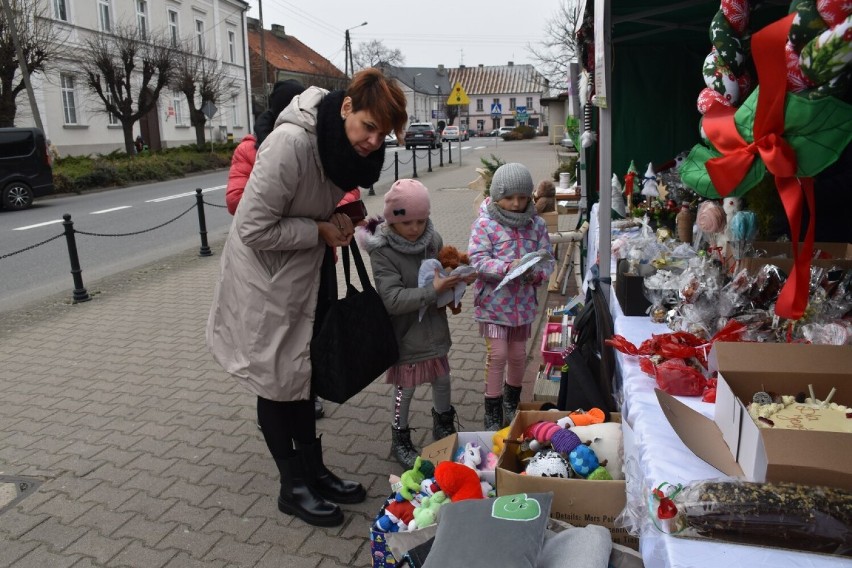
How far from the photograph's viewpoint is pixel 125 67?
88.2ft

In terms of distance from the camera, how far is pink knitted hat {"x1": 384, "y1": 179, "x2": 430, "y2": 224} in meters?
3.18

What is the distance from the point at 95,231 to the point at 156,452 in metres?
10.2

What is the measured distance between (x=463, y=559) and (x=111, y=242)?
37.7ft

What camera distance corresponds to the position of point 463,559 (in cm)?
174

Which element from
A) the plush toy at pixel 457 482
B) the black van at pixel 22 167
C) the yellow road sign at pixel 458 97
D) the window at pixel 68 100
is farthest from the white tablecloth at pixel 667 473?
the window at pixel 68 100

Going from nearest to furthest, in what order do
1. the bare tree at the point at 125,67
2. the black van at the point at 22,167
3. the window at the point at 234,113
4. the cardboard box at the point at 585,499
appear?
the cardboard box at the point at 585,499 < the black van at the point at 22,167 < the bare tree at the point at 125,67 < the window at the point at 234,113

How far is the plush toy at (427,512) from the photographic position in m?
2.33

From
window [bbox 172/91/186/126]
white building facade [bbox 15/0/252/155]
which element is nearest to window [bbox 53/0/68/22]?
white building facade [bbox 15/0/252/155]

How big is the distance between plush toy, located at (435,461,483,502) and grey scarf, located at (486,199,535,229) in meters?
1.49

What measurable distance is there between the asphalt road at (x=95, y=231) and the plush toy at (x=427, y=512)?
229 inches

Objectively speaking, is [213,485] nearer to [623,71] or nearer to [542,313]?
[542,313]

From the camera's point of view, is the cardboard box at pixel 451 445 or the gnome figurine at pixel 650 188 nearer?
the cardboard box at pixel 451 445

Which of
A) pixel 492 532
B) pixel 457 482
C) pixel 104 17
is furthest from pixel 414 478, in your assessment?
pixel 104 17

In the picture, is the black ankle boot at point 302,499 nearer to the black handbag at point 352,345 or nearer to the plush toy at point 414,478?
the black handbag at point 352,345
